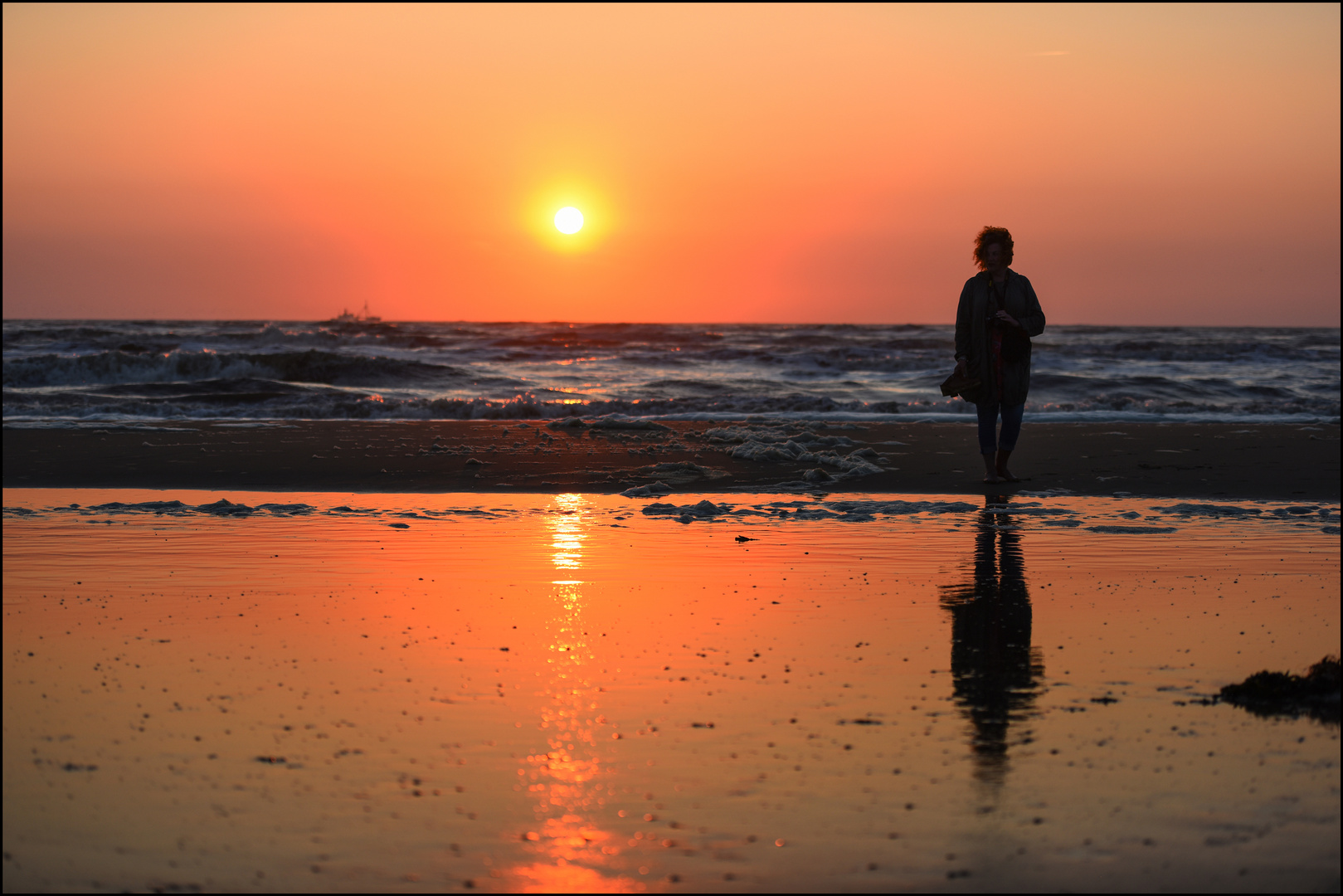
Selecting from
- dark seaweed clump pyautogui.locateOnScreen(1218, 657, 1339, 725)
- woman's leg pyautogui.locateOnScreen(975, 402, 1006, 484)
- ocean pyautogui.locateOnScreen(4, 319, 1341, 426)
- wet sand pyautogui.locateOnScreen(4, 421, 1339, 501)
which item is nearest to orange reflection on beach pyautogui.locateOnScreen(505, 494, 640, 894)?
dark seaweed clump pyautogui.locateOnScreen(1218, 657, 1339, 725)

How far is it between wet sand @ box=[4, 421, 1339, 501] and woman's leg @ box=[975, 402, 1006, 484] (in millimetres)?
142

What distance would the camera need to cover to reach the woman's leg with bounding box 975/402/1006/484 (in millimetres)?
8742

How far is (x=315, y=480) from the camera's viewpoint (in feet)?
29.6

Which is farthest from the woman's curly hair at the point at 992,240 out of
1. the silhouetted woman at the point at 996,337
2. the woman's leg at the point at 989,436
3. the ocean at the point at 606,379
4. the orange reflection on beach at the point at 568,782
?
the ocean at the point at 606,379

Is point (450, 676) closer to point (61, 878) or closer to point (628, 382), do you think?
point (61, 878)

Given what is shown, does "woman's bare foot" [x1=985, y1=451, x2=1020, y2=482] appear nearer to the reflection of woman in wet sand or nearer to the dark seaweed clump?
the reflection of woman in wet sand

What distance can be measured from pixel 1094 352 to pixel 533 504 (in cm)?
3099

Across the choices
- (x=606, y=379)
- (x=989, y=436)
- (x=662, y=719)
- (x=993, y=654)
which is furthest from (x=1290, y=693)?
(x=606, y=379)

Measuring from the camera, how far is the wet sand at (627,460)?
875cm

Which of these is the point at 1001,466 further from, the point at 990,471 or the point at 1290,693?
the point at 1290,693

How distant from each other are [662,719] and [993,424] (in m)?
6.22

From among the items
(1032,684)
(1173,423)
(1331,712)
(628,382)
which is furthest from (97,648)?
(628,382)

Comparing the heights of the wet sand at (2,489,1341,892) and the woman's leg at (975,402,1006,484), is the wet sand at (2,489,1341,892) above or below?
below

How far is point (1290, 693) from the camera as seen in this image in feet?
10.8
